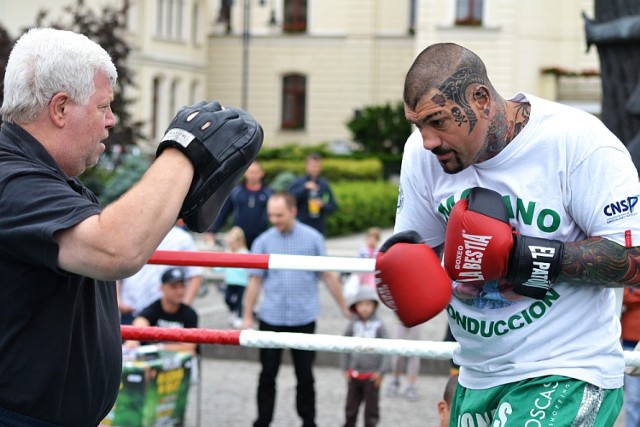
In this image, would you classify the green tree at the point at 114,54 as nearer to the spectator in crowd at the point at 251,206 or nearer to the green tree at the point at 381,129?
the spectator in crowd at the point at 251,206

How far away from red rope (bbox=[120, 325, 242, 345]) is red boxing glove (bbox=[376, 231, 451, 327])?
84cm

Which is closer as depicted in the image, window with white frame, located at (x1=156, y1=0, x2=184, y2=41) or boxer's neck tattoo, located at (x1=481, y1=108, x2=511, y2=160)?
boxer's neck tattoo, located at (x1=481, y1=108, x2=511, y2=160)

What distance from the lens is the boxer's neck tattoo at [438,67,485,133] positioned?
3.24m

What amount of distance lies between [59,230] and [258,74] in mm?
44128

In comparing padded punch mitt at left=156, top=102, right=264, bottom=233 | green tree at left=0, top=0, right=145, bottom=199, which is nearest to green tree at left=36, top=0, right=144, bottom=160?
green tree at left=0, top=0, right=145, bottom=199

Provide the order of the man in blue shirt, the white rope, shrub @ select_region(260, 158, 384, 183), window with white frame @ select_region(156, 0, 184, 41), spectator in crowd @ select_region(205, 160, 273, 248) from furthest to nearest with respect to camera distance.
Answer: window with white frame @ select_region(156, 0, 184, 41)
shrub @ select_region(260, 158, 384, 183)
spectator in crowd @ select_region(205, 160, 273, 248)
the man in blue shirt
the white rope

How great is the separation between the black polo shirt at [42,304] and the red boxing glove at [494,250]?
1004 mm

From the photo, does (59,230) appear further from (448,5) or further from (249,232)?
(448,5)

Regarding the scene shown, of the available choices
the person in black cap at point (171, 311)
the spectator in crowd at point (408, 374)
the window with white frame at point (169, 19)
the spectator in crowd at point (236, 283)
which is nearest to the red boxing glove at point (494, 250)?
the person in black cap at point (171, 311)

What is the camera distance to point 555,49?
37844 mm

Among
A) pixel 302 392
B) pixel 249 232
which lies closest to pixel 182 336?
pixel 302 392

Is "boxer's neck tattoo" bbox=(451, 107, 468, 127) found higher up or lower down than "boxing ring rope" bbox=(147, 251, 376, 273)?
higher up

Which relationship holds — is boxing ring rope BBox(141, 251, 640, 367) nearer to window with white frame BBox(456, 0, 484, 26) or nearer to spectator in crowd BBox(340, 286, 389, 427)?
spectator in crowd BBox(340, 286, 389, 427)

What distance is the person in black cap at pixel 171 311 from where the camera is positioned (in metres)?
7.28
